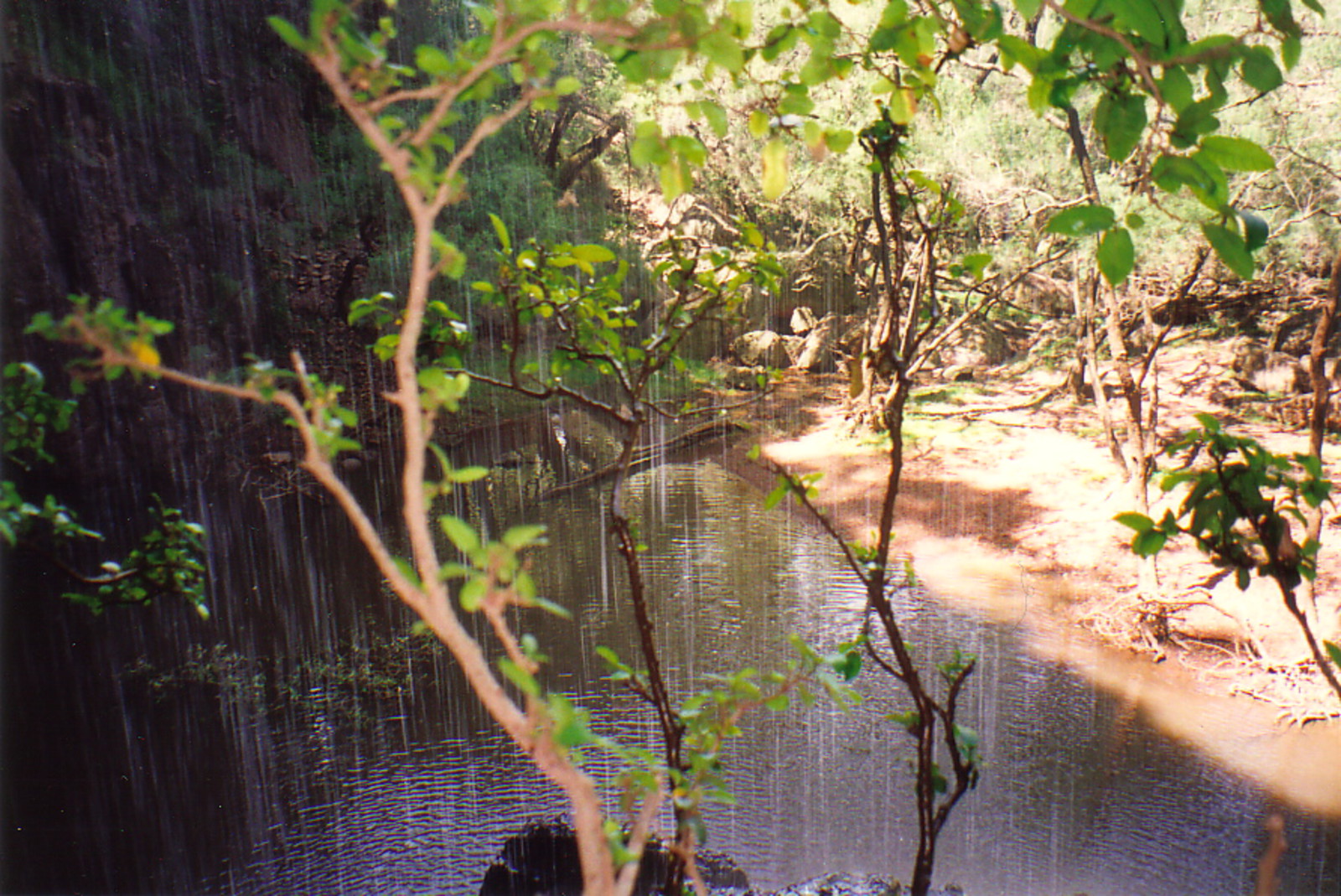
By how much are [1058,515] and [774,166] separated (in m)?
7.28

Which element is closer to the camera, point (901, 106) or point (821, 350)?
point (901, 106)

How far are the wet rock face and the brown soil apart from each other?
2.66 meters

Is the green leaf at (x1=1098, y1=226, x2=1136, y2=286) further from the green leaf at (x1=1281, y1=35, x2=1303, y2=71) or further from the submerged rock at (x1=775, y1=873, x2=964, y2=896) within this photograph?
the submerged rock at (x1=775, y1=873, x2=964, y2=896)

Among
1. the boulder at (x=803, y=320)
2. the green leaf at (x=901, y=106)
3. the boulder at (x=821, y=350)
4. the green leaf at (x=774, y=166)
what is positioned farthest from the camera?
the boulder at (x=803, y=320)

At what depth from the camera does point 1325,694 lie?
4.43 metres

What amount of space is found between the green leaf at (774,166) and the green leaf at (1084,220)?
32 centimetres

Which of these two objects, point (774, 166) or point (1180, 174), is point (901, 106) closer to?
point (774, 166)

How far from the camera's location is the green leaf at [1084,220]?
750mm

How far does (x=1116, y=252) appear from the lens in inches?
30.6

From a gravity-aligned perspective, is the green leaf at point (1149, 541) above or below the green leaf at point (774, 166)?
below

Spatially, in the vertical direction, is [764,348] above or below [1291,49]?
below

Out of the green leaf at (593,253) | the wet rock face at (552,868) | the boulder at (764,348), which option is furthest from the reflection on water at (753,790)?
the boulder at (764,348)

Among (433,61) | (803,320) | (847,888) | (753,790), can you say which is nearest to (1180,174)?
(433,61)

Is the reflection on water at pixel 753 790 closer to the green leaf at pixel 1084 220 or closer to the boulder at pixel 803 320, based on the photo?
the green leaf at pixel 1084 220
